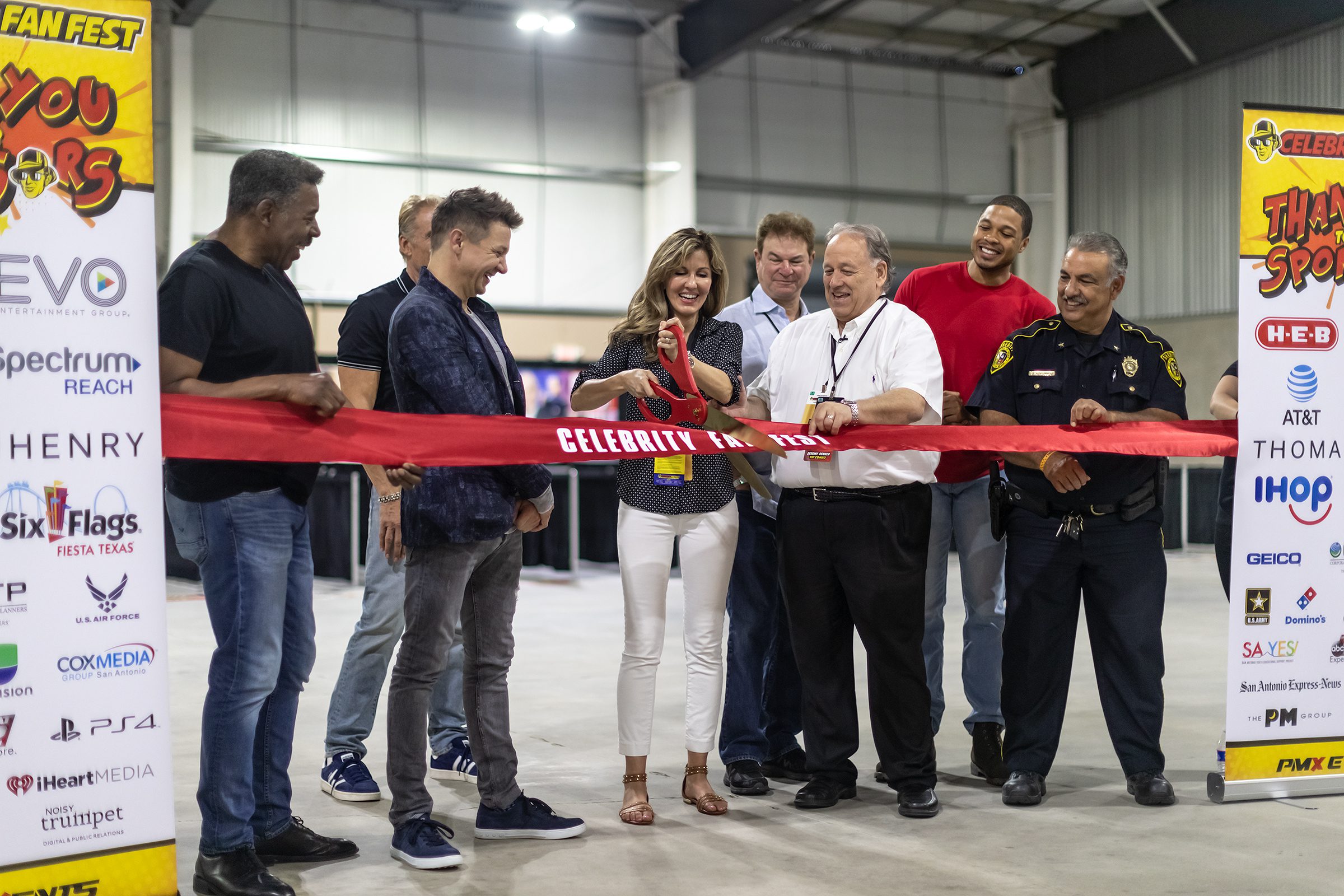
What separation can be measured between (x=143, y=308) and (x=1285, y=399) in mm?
3178

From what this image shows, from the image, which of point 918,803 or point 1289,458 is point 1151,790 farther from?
point 1289,458

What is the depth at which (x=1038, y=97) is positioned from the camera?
1867 cm

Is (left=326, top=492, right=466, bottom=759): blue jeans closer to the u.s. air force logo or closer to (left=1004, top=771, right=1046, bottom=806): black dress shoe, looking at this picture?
(left=1004, top=771, right=1046, bottom=806): black dress shoe

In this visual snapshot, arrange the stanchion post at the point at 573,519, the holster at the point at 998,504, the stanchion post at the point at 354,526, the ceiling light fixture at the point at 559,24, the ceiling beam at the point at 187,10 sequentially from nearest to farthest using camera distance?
1. the holster at the point at 998,504
2. the stanchion post at the point at 354,526
3. the stanchion post at the point at 573,519
4. the ceiling beam at the point at 187,10
5. the ceiling light fixture at the point at 559,24

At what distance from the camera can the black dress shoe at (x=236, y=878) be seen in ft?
9.13

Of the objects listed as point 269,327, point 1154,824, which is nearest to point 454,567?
point 269,327

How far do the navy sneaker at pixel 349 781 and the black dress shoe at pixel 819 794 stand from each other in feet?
4.35

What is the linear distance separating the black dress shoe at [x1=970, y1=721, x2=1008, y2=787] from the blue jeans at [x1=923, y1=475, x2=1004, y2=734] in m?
0.03

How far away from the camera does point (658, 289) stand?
3.59 metres

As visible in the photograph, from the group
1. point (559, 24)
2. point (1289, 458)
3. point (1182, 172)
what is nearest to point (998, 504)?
point (1289, 458)

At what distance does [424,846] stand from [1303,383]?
2885 millimetres

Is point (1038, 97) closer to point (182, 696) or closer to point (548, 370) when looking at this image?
point (548, 370)

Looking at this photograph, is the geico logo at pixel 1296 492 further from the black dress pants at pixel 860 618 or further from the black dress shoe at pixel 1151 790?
the black dress pants at pixel 860 618

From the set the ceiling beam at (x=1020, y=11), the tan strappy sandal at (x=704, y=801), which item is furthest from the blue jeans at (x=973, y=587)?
the ceiling beam at (x=1020, y=11)
